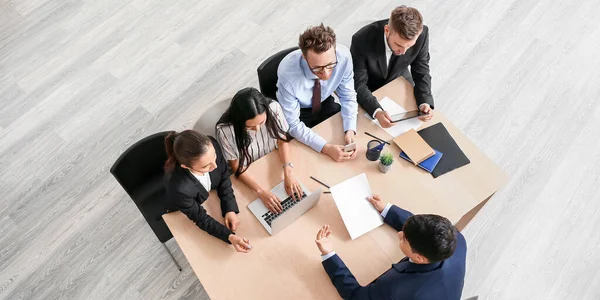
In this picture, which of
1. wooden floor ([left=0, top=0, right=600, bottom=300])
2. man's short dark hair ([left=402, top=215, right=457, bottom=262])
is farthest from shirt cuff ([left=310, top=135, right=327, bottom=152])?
wooden floor ([left=0, top=0, right=600, bottom=300])

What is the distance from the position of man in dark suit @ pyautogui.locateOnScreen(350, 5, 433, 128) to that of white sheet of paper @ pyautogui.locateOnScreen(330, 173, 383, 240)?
0.41 m

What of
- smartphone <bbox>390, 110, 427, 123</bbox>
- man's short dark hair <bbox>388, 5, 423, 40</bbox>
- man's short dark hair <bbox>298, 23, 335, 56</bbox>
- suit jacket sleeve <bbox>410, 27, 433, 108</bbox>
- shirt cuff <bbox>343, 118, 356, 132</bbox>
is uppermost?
man's short dark hair <bbox>388, 5, 423, 40</bbox>

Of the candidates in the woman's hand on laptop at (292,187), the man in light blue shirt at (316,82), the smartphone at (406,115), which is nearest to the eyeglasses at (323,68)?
the man in light blue shirt at (316,82)

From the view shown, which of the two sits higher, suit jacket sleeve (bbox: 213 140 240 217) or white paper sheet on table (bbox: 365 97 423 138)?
white paper sheet on table (bbox: 365 97 423 138)

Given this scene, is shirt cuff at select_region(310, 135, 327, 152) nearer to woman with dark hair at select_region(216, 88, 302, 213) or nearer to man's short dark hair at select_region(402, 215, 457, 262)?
woman with dark hair at select_region(216, 88, 302, 213)

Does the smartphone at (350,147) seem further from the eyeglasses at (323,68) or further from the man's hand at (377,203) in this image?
the eyeglasses at (323,68)

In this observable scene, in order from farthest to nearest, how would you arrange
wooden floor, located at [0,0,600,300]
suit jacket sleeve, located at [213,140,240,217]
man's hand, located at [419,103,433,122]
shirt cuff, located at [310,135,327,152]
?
wooden floor, located at [0,0,600,300] → man's hand, located at [419,103,433,122] → shirt cuff, located at [310,135,327,152] → suit jacket sleeve, located at [213,140,240,217]

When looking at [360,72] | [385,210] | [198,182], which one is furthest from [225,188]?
[360,72]

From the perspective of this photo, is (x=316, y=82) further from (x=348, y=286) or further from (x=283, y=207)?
(x=348, y=286)

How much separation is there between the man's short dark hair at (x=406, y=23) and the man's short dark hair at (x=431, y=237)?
3.36ft

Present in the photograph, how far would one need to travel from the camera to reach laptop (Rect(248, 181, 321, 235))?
190 cm

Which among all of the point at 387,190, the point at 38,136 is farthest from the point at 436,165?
the point at 38,136

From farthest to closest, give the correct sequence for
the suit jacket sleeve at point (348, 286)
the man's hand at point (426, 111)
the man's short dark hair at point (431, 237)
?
the man's hand at point (426, 111) < the suit jacket sleeve at point (348, 286) < the man's short dark hair at point (431, 237)

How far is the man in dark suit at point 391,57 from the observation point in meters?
2.27
